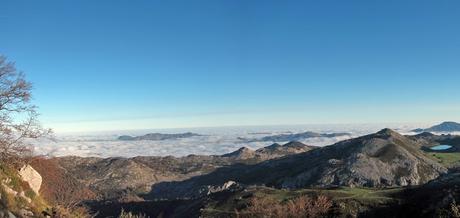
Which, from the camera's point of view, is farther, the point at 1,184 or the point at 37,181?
the point at 37,181

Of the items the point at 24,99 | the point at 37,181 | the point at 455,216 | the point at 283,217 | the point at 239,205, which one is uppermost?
the point at 24,99

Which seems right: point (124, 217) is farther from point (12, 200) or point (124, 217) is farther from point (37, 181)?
point (12, 200)

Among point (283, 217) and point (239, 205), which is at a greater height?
point (283, 217)

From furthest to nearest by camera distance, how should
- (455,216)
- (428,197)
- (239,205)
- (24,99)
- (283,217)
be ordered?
(239,205) < (428,197) < (283,217) < (455,216) < (24,99)

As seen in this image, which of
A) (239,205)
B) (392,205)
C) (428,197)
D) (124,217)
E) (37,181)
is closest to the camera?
(37,181)

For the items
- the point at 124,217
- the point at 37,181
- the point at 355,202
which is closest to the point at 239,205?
the point at 355,202

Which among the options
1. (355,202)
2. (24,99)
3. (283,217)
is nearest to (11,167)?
(24,99)

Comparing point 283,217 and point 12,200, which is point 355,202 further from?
point 12,200

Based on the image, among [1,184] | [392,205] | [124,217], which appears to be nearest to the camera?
[1,184]

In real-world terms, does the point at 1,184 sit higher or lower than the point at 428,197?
higher

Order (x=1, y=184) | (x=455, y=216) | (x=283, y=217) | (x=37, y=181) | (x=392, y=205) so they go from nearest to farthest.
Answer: (x=1, y=184) → (x=37, y=181) → (x=455, y=216) → (x=283, y=217) → (x=392, y=205)
